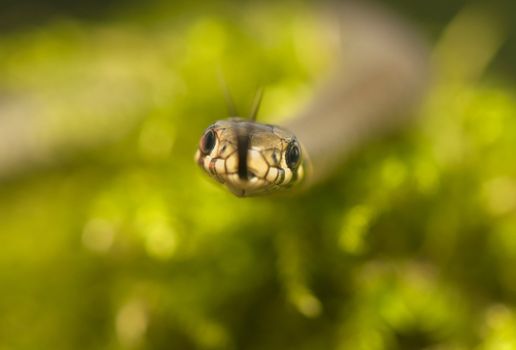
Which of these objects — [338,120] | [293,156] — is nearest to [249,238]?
[293,156]

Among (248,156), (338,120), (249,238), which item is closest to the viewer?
(248,156)

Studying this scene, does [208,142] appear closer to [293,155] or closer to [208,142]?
[208,142]

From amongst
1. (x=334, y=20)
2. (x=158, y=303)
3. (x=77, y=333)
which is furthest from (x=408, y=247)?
(x=334, y=20)

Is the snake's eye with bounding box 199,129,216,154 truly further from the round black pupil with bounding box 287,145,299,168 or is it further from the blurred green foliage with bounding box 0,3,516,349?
the blurred green foliage with bounding box 0,3,516,349

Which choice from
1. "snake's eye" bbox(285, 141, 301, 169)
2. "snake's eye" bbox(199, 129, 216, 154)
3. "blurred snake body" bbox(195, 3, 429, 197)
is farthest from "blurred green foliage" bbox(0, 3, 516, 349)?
"snake's eye" bbox(199, 129, 216, 154)

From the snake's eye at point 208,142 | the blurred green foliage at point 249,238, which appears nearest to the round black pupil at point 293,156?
the snake's eye at point 208,142

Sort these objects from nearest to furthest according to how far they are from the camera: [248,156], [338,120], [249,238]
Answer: [248,156] → [249,238] → [338,120]

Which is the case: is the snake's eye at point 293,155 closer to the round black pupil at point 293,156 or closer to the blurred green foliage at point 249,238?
the round black pupil at point 293,156
